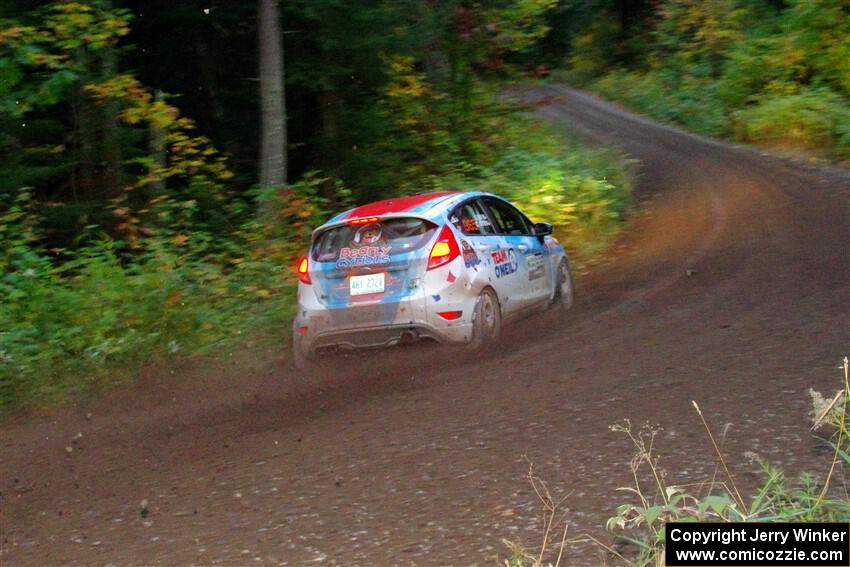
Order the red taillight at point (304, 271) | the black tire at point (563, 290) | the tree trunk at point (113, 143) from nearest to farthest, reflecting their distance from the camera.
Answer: the red taillight at point (304, 271) < the black tire at point (563, 290) < the tree trunk at point (113, 143)

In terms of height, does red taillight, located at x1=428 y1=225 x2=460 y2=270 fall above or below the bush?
above

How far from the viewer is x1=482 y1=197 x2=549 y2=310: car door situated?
36.7ft

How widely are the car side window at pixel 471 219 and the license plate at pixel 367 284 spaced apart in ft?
3.24

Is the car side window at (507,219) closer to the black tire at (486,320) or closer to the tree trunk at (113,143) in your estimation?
the black tire at (486,320)

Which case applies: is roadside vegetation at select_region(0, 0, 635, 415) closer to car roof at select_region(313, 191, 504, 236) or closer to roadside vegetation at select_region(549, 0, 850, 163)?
car roof at select_region(313, 191, 504, 236)

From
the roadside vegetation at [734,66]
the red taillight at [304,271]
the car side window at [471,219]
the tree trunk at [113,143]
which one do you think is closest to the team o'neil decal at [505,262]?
the car side window at [471,219]

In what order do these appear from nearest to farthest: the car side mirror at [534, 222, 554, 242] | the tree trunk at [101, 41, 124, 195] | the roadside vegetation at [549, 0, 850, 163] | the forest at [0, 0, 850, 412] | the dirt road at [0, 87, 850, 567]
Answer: the dirt road at [0, 87, 850, 567] → the forest at [0, 0, 850, 412] → the car side mirror at [534, 222, 554, 242] → the tree trunk at [101, 41, 124, 195] → the roadside vegetation at [549, 0, 850, 163]

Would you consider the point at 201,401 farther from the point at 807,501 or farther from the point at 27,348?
the point at 807,501

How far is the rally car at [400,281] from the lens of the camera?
32.8 feet

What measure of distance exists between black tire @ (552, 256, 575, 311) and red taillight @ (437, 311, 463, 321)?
2.52 m

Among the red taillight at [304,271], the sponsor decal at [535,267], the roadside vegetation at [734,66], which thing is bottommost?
the roadside vegetation at [734,66]

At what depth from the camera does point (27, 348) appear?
409 inches

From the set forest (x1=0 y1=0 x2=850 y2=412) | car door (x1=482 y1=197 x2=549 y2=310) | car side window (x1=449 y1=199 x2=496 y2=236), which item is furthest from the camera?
forest (x1=0 y1=0 x2=850 y2=412)

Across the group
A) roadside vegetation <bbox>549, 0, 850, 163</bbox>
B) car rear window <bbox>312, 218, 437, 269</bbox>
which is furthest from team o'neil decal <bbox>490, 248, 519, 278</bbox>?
roadside vegetation <bbox>549, 0, 850, 163</bbox>
